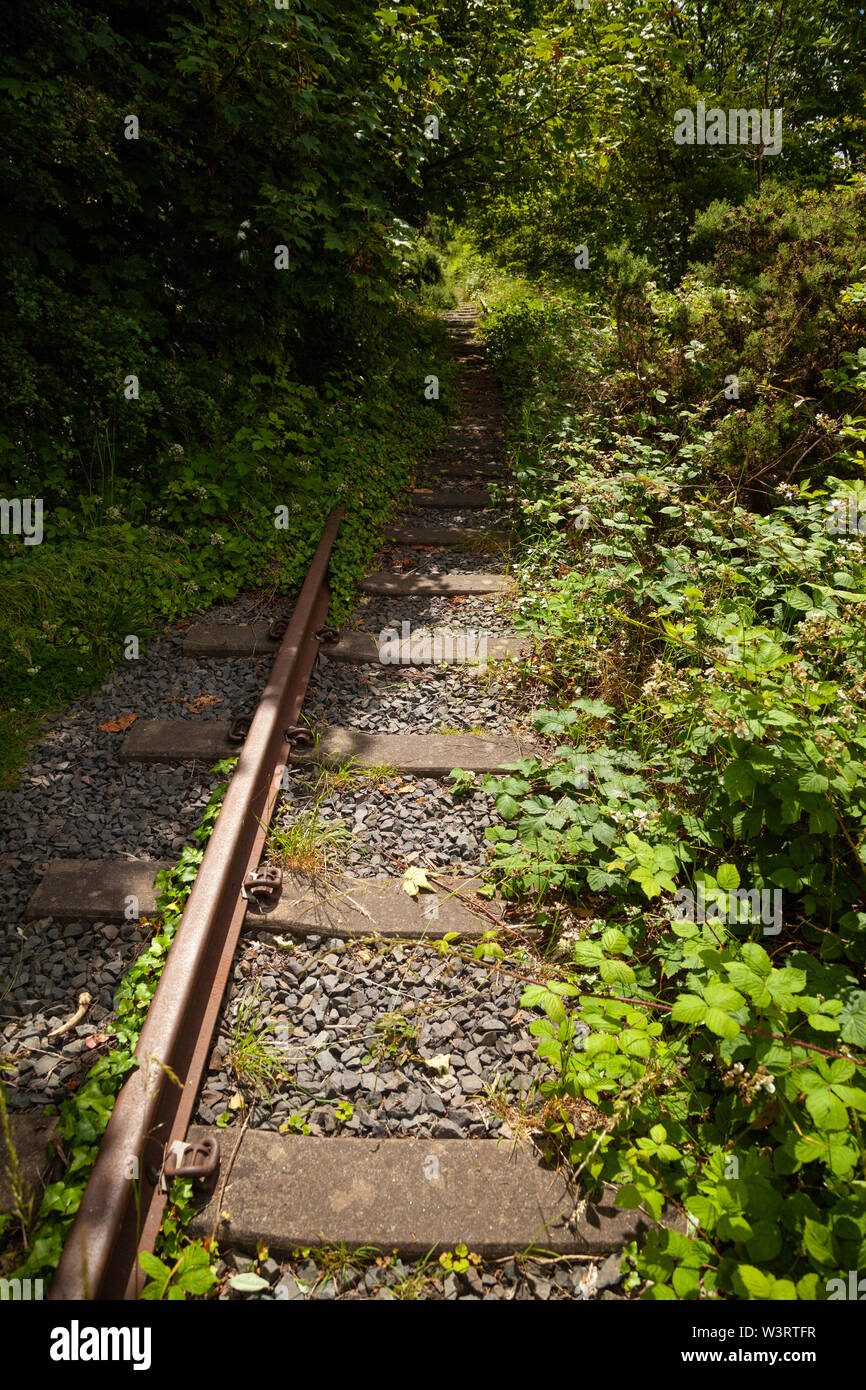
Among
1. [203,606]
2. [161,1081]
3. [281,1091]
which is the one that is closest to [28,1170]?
[161,1081]

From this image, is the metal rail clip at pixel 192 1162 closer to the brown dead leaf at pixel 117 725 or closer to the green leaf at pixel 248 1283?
the green leaf at pixel 248 1283

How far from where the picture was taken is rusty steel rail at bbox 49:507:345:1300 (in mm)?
1604

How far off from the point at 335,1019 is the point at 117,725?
75.2 inches

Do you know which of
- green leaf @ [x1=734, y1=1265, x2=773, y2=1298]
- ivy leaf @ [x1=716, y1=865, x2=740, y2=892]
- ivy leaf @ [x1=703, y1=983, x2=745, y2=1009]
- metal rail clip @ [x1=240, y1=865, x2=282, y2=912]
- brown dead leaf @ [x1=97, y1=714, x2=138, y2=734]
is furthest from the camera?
brown dead leaf @ [x1=97, y1=714, x2=138, y2=734]

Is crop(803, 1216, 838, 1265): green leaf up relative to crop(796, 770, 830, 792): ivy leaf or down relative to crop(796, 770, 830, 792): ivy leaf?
down

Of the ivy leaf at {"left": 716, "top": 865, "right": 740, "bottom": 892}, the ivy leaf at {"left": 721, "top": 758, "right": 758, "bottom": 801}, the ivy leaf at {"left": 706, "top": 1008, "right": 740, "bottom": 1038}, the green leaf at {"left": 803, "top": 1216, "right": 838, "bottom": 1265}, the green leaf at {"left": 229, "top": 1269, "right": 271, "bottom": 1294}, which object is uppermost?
the ivy leaf at {"left": 721, "top": 758, "right": 758, "bottom": 801}

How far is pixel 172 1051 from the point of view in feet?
6.40

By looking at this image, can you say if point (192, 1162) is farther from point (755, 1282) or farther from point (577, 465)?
point (577, 465)

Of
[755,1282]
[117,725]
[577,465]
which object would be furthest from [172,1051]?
[577,465]

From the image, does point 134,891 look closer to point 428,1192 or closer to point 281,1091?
point 281,1091

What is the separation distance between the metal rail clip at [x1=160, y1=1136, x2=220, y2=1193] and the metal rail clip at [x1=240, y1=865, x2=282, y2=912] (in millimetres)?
780

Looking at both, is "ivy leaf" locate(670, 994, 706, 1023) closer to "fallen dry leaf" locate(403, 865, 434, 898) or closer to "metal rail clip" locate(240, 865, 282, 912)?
"fallen dry leaf" locate(403, 865, 434, 898)

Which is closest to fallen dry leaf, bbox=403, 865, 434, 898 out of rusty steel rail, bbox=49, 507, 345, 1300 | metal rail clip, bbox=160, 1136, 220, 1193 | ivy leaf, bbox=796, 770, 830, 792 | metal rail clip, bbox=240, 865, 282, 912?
metal rail clip, bbox=240, 865, 282, 912

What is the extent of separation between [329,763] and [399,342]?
7.70 m
